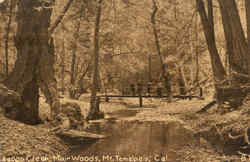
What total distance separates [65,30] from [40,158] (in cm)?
1668

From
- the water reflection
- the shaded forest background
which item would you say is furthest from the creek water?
the shaded forest background

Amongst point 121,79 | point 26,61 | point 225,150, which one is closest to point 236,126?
point 225,150

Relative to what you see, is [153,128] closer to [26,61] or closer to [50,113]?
[50,113]

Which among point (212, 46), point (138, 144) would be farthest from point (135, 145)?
point (212, 46)

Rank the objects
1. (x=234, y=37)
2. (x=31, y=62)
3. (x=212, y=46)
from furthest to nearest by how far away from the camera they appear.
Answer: (x=212, y=46)
(x=234, y=37)
(x=31, y=62)

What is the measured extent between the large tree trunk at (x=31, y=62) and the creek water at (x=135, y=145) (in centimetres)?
193

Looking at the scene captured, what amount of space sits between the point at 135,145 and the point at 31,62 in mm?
3616

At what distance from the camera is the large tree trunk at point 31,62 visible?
6844 mm

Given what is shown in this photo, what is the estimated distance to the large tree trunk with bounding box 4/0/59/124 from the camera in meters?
6.84

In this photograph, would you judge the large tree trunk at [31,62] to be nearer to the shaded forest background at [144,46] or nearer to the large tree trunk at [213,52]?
the large tree trunk at [213,52]

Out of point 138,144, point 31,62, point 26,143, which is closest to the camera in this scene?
point 26,143

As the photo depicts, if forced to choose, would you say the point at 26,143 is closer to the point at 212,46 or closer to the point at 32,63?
the point at 32,63

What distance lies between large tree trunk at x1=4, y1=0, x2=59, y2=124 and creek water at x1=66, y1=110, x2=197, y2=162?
1927mm

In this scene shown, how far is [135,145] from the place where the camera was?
6.06m
